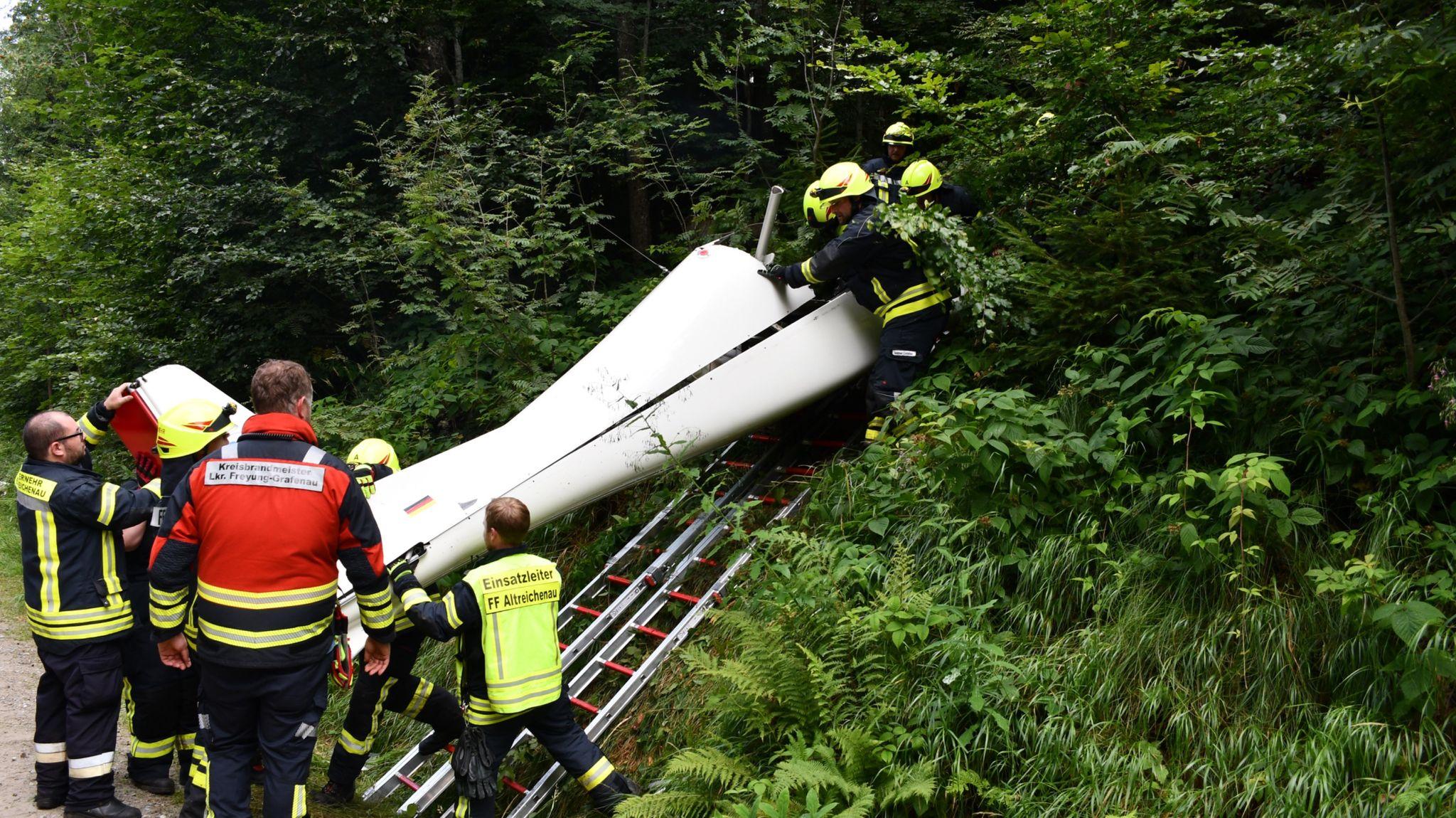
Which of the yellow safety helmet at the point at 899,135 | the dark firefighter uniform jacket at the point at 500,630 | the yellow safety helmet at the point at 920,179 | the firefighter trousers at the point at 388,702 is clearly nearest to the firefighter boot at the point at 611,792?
the dark firefighter uniform jacket at the point at 500,630

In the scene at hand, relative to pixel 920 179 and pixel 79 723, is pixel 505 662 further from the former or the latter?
pixel 920 179

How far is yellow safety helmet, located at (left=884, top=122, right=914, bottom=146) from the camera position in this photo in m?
5.75

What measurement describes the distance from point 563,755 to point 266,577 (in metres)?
1.40

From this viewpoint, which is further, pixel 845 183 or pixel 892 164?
pixel 892 164

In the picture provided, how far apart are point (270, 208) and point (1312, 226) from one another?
31.1ft

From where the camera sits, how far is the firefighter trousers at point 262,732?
307cm

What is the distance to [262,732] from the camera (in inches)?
123

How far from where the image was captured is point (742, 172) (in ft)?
23.9

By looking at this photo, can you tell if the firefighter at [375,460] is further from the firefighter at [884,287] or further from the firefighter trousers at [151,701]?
the firefighter at [884,287]

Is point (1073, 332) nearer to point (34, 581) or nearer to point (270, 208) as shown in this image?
point (34, 581)

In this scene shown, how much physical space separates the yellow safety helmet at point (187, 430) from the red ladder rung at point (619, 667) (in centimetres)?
211

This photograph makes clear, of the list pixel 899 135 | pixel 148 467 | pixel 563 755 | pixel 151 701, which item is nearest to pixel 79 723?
pixel 151 701

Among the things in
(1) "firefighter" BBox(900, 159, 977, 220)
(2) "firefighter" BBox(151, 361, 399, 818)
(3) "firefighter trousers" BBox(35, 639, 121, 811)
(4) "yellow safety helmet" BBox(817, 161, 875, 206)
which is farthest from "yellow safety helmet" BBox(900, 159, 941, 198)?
(3) "firefighter trousers" BBox(35, 639, 121, 811)

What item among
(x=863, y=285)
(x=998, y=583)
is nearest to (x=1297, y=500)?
(x=998, y=583)
